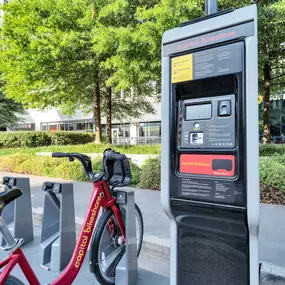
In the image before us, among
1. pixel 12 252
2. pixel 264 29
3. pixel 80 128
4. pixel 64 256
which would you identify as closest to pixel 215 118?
pixel 12 252

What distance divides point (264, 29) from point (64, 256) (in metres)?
7.71

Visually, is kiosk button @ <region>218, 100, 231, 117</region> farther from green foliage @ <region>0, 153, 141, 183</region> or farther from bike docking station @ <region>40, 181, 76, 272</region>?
green foliage @ <region>0, 153, 141, 183</region>

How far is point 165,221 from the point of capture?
3928 mm

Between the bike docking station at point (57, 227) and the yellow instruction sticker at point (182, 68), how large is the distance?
161 cm

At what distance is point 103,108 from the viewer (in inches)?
656

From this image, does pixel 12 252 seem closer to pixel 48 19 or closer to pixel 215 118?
pixel 215 118

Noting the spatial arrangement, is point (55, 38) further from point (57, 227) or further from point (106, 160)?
point (106, 160)

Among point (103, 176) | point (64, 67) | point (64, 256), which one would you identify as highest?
point (64, 67)

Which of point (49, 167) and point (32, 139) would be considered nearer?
point (49, 167)

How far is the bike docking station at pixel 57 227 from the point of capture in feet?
8.61

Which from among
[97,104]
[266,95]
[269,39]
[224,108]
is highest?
[269,39]

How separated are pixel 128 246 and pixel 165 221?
5.61 ft

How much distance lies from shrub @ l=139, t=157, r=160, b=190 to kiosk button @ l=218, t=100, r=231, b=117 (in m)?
4.24

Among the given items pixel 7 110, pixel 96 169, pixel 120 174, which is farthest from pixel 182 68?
pixel 7 110
